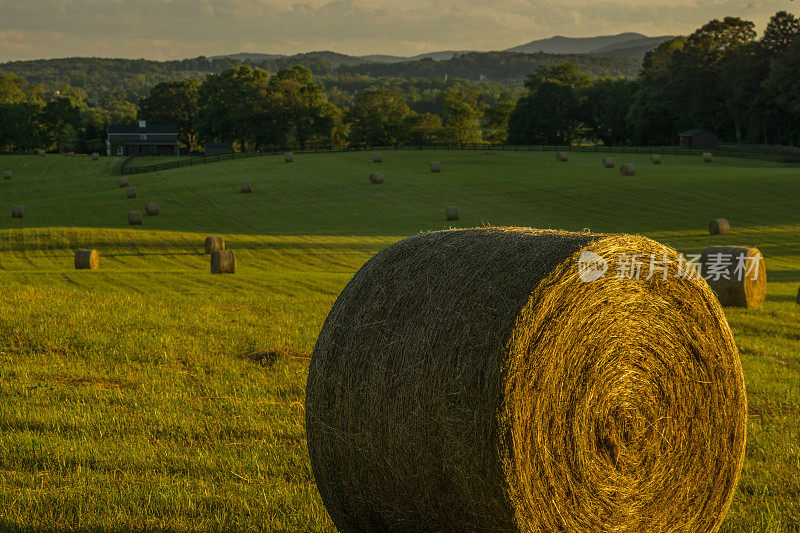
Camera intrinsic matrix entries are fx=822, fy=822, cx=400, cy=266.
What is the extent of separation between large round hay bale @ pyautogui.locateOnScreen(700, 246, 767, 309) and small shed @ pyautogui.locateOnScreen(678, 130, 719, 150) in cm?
7998

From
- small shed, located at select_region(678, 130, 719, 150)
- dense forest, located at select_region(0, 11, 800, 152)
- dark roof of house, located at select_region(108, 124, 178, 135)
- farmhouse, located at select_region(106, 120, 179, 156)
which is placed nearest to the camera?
dense forest, located at select_region(0, 11, 800, 152)

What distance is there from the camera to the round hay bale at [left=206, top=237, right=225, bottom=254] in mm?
35500

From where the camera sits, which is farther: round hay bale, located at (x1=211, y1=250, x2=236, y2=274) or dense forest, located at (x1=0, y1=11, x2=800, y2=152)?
dense forest, located at (x1=0, y1=11, x2=800, y2=152)

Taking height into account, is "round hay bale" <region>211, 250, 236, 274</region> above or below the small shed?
below

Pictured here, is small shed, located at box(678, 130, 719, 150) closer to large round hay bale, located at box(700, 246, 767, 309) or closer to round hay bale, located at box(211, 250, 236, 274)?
large round hay bale, located at box(700, 246, 767, 309)

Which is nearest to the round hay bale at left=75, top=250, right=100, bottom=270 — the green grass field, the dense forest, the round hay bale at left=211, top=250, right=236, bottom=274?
the green grass field

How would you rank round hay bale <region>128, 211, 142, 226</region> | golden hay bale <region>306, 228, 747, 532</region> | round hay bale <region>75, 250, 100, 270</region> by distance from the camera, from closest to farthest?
golden hay bale <region>306, 228, 747, 532</region>, round hay bale <region>75, 250, 100, 270</region>, round hay bale <region>128, 211, 142, 226</region>

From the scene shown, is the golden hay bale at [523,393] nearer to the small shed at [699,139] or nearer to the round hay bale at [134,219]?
the round hay bale at [134,219]

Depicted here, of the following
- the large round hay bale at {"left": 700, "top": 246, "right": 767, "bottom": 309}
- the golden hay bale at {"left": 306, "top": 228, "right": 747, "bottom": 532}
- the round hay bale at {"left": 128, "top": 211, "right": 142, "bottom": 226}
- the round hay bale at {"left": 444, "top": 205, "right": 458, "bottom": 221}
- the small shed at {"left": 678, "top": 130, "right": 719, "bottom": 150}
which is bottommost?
the round hay bale at {"left": 128, "top": 211, "right": 142, "bottom": 226}

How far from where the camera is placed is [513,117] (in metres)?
124

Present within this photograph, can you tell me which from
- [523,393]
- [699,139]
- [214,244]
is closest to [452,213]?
[214,244]

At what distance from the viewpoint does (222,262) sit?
94.9 ft

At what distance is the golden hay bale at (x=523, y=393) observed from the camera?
19.5ft

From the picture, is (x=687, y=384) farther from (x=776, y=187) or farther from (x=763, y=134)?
(x=763, y=134)
